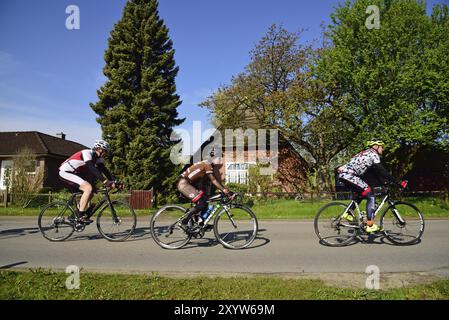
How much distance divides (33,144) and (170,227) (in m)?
27.4

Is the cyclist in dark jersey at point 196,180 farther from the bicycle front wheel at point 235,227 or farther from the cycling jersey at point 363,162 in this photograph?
the cycling jersey at point 363,162

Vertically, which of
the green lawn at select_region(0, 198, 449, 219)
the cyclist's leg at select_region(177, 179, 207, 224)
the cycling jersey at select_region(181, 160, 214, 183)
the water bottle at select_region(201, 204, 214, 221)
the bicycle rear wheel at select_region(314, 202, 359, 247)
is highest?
the cycling jersey at select_region(181, 160, 214, 183)

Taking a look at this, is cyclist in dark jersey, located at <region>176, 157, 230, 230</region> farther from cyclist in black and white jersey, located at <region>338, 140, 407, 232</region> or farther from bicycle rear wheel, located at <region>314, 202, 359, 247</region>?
cyclist in black and white jersey, located at <region>338, 140, 407, 232</region>

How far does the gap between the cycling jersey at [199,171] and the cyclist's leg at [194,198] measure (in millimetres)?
148

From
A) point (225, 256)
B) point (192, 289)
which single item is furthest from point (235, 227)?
point (192, 289)

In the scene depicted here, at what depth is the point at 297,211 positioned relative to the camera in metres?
13.9

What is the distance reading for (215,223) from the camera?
5.96 m

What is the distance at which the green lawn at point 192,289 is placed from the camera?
339 cm

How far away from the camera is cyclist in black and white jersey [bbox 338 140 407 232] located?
6.07 m

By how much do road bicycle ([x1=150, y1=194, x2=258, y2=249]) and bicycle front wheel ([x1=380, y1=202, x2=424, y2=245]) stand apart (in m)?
2.94

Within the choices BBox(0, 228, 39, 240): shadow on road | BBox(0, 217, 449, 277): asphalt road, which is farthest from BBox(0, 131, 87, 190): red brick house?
BBox(0, 217, 449, 277): asphalt road

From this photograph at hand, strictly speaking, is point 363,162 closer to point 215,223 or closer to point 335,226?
point 335,226
